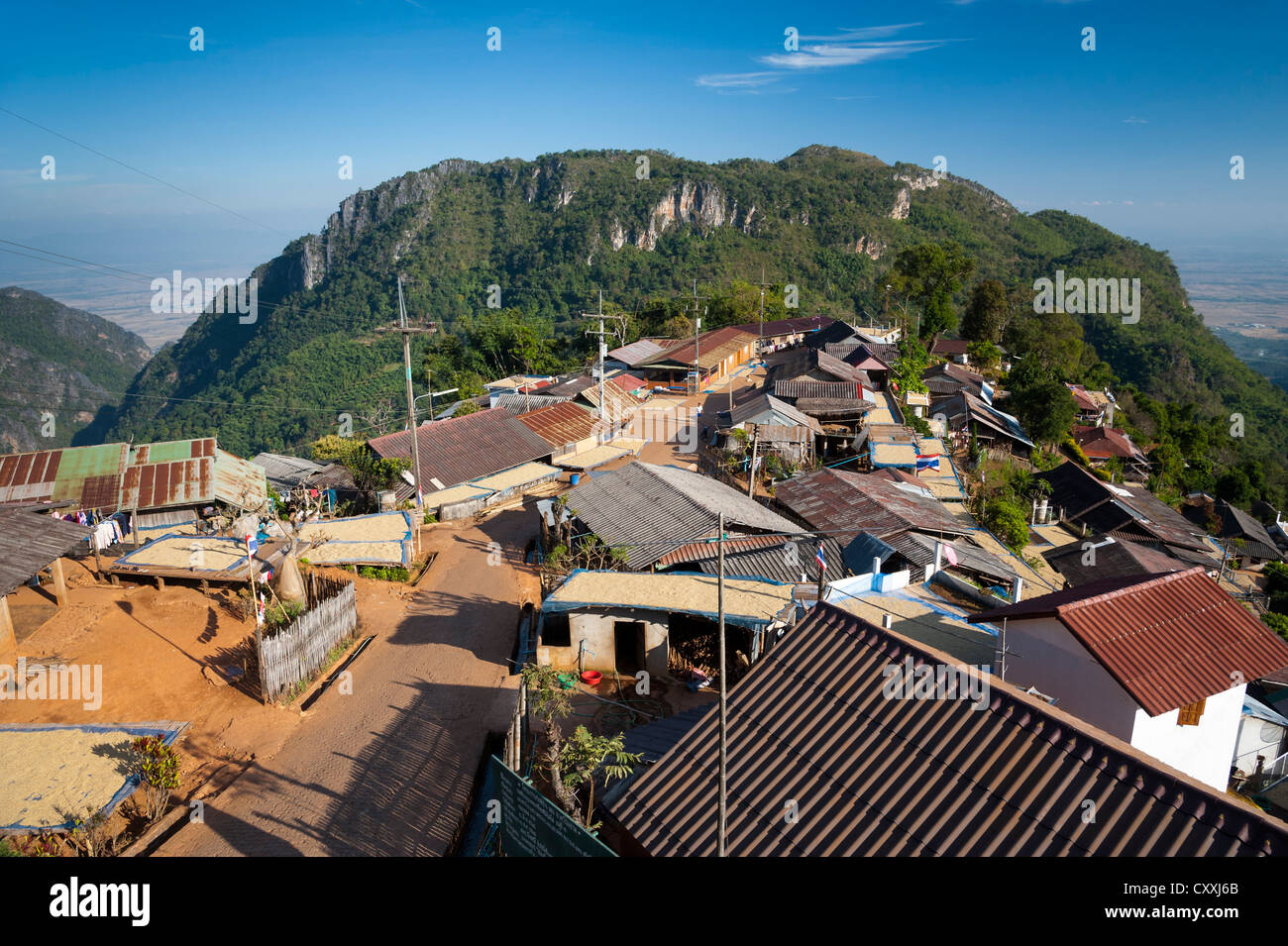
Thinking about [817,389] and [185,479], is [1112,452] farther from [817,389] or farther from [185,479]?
[185,479]

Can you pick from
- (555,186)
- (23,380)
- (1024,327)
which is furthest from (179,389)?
(1024,327)

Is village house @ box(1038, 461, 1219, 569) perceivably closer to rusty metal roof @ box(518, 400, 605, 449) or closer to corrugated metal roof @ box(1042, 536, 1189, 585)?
corrugated metal roof @ box(1042, 536, 1189, 585)

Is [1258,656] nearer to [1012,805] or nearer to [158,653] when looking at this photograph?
[1012,805]

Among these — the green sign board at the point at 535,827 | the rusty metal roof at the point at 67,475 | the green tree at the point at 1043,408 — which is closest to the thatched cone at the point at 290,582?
the green sign board at the point at 535,827

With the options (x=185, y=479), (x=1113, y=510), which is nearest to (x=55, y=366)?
(x=185, y=479)

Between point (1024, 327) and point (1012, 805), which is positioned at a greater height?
point (1024, 327)
